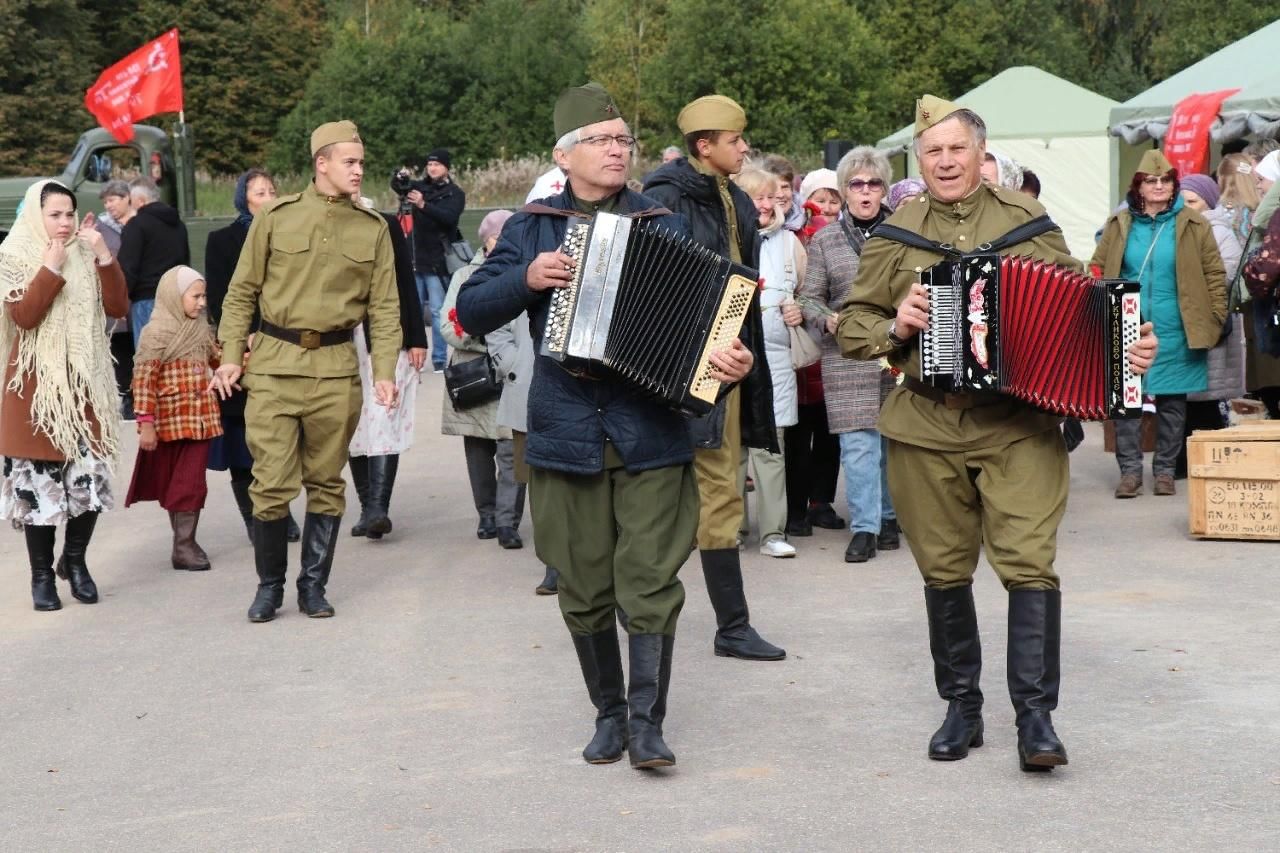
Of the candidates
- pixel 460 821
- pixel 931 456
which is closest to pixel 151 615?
pixel 460 821

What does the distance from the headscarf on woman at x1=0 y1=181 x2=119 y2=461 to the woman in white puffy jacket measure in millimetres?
3080

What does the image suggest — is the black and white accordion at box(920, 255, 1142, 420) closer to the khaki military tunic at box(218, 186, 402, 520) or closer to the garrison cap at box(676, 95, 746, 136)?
the garrison cap at box(676, 95, 746, 136)

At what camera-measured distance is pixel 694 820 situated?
5.34m

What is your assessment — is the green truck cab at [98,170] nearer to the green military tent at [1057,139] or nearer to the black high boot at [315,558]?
the green military tent at [1057,139]

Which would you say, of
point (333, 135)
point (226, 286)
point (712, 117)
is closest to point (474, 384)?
point (226, 286)

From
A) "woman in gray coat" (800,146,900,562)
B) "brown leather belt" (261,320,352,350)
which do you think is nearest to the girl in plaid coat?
"brown leather belt" (261,320,352,350)

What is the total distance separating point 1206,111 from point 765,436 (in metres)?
10.8

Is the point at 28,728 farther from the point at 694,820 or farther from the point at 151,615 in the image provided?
the point at 694,820

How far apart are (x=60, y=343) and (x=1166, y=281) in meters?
5.97

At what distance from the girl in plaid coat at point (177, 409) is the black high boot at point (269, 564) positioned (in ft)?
4.77

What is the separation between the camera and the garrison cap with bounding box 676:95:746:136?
24.4 ft

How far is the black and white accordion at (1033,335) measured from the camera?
5.50 meters

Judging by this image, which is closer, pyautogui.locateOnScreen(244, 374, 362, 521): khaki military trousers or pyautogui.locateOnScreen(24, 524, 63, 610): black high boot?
pyautogui.locateOnScreen(244, 374, 362, 521): khaki military trousers

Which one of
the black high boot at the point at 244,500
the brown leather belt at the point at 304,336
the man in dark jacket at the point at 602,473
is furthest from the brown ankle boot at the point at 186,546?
the man in dark jacket at the point at 602,473
